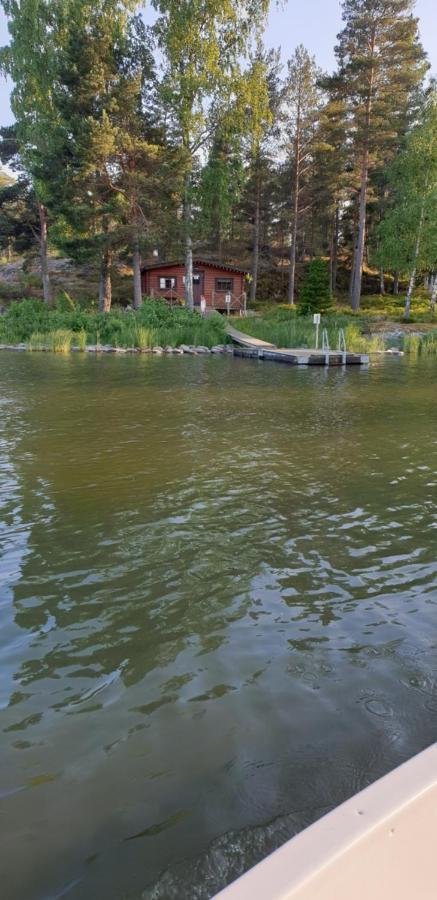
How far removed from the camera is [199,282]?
136 feet

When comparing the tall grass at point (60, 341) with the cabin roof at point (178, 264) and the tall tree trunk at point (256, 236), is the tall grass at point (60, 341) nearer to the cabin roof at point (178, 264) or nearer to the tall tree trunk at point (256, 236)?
the cabin roof at point (178, 264)

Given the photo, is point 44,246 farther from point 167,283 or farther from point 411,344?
point 411,344

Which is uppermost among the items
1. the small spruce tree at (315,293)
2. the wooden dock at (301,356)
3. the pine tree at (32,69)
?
the pine tree at (32,69)

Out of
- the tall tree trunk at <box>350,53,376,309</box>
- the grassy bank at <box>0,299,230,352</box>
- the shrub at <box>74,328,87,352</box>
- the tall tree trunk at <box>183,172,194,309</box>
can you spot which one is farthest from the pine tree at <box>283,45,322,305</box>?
the shrub at <box>74,328,87,352</box>

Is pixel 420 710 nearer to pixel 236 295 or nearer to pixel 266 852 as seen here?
pixel 266 852

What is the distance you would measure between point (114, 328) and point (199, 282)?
626 inches

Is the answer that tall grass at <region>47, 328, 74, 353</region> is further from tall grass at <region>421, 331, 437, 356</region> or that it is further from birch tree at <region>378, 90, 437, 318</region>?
birch tree at <region>378, 90, 437, 318</region>

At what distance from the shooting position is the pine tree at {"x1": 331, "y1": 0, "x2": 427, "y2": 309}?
112 feet

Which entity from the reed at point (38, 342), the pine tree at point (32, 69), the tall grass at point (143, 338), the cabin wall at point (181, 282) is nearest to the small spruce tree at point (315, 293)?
the cabin wall at point (181, 282)

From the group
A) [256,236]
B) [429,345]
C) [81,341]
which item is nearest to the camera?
[81,341]

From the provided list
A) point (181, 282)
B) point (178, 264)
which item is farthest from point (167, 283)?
point (178, 264)

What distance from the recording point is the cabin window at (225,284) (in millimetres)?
41750

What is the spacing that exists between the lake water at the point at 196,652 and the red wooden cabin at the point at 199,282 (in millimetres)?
34545

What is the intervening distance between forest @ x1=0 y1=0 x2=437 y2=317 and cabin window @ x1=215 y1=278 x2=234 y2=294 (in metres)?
4.48
